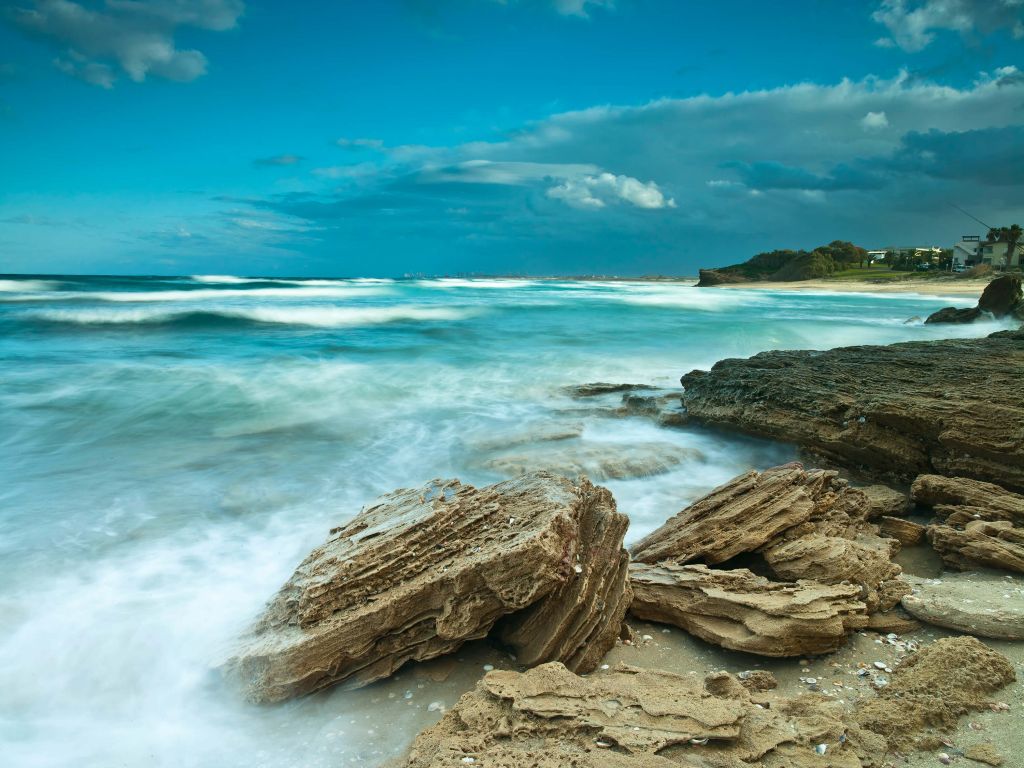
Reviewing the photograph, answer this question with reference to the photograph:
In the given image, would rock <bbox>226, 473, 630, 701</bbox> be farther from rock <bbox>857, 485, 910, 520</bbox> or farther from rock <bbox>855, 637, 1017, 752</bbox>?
rock <bbox>857, 485, 910, 520</bbox>

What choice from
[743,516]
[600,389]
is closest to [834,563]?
[743,516]

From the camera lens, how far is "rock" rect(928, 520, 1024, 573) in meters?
4.59

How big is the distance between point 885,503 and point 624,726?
160 inches

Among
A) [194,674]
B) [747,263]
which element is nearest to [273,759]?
[194,674]

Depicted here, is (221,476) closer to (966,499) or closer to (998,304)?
(966,499)

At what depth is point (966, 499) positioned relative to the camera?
552 centimetres

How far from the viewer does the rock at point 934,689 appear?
9.70 ft

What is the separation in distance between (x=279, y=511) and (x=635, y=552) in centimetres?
396

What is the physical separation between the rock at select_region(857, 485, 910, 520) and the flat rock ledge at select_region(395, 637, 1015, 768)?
2.35m

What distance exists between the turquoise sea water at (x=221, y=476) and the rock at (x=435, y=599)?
22 cm

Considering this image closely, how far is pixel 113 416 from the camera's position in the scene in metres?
11.1

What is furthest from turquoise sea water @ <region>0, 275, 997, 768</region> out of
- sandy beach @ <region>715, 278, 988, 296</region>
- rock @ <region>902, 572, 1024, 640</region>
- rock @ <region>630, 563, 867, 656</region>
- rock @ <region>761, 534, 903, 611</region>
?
sandy beach @ <region>715, 278, 988, 296</region>

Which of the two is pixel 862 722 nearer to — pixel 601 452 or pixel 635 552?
pixel 635 552

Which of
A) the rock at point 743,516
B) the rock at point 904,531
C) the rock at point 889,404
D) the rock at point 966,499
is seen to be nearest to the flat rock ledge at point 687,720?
the rock at point 743,516
